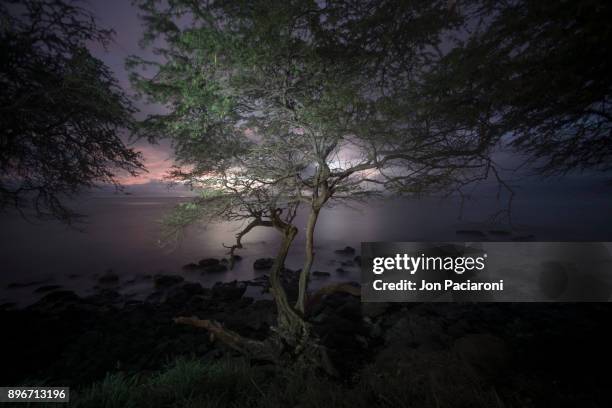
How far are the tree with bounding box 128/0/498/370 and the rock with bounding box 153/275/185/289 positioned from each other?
13657mm

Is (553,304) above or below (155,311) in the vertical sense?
above

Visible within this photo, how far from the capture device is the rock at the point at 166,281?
1892 cm

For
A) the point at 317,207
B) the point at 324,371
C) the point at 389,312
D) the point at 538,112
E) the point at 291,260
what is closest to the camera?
the point at 538,112

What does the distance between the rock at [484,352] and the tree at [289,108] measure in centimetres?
338

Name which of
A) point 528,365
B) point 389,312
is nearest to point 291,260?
point 389,312

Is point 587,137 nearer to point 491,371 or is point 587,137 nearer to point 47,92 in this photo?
point 491,371

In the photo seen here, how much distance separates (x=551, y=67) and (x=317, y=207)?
4.93 meters

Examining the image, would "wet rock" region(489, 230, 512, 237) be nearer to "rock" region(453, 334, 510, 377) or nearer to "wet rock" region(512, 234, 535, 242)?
"wet rock" region(512, 234, 535, 242)

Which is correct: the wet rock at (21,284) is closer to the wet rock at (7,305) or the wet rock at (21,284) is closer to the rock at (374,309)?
the wet rock at (7,305)

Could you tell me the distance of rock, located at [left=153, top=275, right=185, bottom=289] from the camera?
62.1ft

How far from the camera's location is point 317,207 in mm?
6867

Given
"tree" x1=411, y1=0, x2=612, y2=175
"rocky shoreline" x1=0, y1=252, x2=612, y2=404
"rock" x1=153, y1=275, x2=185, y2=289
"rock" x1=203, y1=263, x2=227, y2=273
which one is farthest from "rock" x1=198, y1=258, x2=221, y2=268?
"tree" x1=411, y1=0, x2=612, y2=175

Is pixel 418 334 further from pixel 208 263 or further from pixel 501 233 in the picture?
pixel 501 233

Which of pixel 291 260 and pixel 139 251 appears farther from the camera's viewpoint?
pixel 139 251
